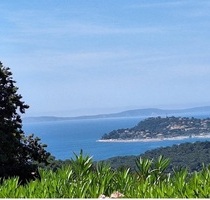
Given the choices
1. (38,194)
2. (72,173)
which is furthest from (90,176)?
(38,194)

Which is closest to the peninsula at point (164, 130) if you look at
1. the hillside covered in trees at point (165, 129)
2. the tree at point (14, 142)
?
the hillside covered in trees at point (165, 129)

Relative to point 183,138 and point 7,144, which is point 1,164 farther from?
point 183,138

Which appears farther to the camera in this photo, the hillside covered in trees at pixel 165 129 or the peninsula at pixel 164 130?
the hillside covered in trees at pixel 165 129

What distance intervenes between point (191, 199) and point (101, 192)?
3.49 ft

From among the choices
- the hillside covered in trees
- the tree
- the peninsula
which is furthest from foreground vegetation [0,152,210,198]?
the hillside covered in trees

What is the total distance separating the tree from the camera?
73.7 ft

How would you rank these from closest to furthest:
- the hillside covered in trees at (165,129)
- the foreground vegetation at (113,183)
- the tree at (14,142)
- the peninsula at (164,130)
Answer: the foreground vegetation at (113,183) < the tree at (14,142) < the peninsula at (164,130) < the hillside covered in trees at (165,129)

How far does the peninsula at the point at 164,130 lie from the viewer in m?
167

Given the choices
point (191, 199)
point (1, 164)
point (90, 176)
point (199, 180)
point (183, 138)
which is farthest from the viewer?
point (183, 138)

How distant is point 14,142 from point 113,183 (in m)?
18.9

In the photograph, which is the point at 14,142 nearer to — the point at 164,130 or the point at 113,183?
the point at 113,183

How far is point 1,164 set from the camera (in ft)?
72.6

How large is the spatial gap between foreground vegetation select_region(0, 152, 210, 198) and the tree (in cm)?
1636

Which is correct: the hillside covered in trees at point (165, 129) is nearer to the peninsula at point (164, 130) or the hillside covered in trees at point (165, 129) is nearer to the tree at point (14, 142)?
the peninsula at point (164, 130)
